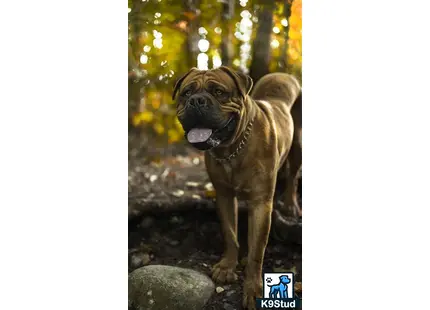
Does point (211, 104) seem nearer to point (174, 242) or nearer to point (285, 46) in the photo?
point (285, 46)

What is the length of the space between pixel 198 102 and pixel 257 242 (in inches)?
39.2

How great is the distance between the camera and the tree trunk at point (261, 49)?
3.59 meters

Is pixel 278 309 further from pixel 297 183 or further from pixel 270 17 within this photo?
pixel 270 17

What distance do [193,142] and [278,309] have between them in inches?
46.8

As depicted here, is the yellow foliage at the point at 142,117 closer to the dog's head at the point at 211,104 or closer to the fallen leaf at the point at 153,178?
the dog's head at the point at 211,104

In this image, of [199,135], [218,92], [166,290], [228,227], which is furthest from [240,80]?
[166,290]

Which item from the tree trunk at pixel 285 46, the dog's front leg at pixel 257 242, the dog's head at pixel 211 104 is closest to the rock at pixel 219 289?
the dog's front leg at pixel 257 242

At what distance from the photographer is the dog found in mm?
3371

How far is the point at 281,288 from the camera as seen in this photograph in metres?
3.38

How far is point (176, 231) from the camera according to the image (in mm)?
3928

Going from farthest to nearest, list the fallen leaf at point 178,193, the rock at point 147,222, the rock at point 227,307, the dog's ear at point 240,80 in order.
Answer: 1. the fallen leaf at point 178,193
2. the rock at point 147,222
3. the rock at point 227,307
4. the dog's ear at point 240,80

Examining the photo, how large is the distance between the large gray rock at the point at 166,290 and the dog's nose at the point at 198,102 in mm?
1082
